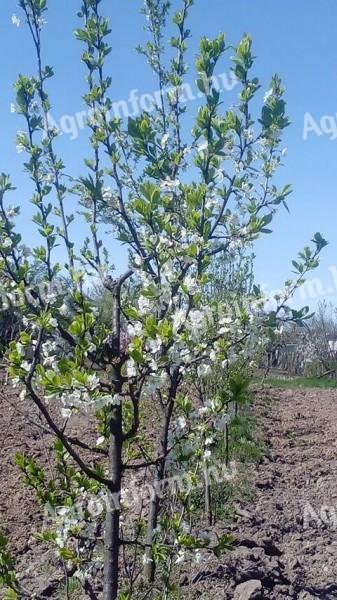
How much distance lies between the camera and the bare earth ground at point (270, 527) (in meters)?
3.74

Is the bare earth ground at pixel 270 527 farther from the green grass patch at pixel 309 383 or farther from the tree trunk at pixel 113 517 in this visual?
the green grass patch at pixel 309 383

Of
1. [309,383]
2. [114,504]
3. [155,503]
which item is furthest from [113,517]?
[309,383]

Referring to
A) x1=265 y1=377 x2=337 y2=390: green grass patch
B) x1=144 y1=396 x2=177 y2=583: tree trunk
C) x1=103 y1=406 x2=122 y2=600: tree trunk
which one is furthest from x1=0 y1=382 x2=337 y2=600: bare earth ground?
x1=265 y1=377 x2=337 y2=390: green grass patch

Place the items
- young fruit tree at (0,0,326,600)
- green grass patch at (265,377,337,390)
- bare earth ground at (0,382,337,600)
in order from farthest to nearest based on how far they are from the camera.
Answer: green grass patch at (265,377,337,390), bare earth ground at (0,382,337,600), young fruit tree at (0,0,326,600)

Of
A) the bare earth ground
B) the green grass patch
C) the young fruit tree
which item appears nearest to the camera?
the young fruit tree

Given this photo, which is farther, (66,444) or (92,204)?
(92,204)

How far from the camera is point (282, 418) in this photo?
8.78m

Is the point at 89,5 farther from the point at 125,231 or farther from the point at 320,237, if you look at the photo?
the point at 320,237

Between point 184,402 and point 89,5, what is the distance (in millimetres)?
2002

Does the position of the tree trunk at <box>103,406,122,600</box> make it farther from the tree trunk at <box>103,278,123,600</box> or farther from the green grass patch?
the green grass patch

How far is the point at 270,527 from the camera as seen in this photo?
4.62 meters

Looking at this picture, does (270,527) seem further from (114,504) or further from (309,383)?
(309,383)

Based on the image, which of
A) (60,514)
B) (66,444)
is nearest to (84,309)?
(66,444)

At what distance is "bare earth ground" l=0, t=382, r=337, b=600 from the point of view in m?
3.74
